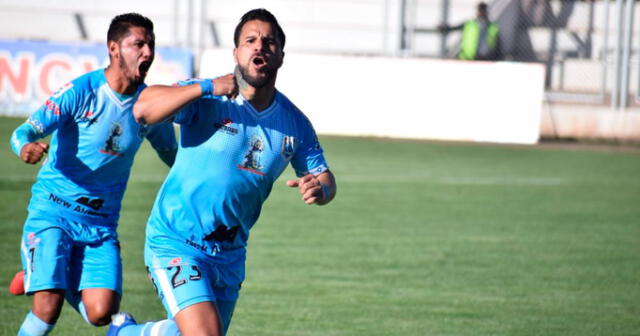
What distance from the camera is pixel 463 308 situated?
26.8ft

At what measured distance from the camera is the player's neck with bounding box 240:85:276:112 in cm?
508

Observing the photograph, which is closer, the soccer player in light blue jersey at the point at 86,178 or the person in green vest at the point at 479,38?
the soccer player in light blue jersey at the point at 86,178

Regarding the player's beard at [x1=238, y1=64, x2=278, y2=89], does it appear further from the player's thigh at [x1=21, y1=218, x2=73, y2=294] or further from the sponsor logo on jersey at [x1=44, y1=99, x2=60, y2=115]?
the player's thigh at [x1=21, y1=218, x2=73, y2=294]

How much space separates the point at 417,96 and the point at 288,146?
47.0ft

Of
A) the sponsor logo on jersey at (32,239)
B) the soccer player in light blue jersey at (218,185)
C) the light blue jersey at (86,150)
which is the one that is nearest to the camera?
the soccer player in light blue jersey at (218,185)

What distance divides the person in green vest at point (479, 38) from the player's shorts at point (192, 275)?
791 inches

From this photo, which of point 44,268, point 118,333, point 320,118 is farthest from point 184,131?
point 320,118

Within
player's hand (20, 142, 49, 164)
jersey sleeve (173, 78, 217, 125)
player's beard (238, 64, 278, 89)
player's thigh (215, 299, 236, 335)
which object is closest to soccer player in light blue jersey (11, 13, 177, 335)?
player's hand (20, 142, 49, 164)

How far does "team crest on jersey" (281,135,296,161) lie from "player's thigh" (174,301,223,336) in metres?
0.90

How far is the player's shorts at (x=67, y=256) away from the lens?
5.86 meters

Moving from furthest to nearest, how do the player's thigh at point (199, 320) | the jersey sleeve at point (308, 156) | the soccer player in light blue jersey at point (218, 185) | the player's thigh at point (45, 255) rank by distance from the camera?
the player's thigh at point (45, 255) < the jersey sleeve at point (308, 156) < the soccer player in light blue jersey at point (218, 185) < the player's thigh at point (199, 320)

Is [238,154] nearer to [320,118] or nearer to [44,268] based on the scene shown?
[44,268]

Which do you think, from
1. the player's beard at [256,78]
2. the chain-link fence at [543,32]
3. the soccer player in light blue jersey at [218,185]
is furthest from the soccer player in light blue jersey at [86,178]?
the chain-link fence at [543,32]

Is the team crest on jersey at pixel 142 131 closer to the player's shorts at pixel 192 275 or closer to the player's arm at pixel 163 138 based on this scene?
the player's arm at pixel 163 138
